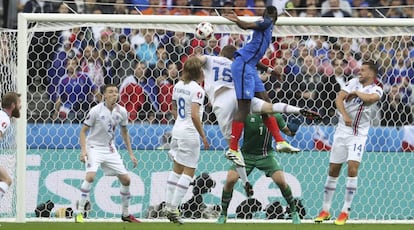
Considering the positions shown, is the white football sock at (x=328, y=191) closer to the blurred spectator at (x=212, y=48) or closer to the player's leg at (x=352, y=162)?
the player's leg at (x=352, y=162)

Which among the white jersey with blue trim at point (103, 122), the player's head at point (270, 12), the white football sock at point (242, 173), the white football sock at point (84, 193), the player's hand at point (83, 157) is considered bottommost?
the white football sock at point (84, 193)

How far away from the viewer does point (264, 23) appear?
12.1m

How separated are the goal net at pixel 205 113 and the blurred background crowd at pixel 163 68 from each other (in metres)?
0.01

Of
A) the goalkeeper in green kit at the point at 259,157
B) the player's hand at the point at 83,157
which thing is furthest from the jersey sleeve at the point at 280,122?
the player's hand at the point at 83,157

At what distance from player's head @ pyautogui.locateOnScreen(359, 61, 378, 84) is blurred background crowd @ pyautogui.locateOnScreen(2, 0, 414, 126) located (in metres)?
1.34

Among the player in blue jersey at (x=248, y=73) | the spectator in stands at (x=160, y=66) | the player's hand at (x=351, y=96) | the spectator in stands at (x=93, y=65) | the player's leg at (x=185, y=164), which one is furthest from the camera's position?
the spectator in stands at (x=93, y=65)

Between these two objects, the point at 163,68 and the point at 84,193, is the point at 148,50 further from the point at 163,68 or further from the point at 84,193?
the point at 84,193

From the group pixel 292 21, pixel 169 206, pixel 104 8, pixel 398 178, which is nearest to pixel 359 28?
pixel 292 21

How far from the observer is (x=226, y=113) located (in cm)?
1300

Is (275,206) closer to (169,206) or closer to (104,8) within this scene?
(169,206)

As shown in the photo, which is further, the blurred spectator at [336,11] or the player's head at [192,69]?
the blurred spectator at [336,11]

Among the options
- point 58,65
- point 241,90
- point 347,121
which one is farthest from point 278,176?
point 58,65

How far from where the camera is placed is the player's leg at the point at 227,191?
1326cm

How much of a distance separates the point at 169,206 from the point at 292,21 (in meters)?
3.00
